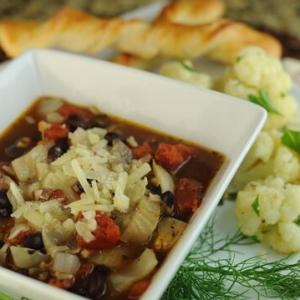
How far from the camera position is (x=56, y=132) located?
9.32 feet

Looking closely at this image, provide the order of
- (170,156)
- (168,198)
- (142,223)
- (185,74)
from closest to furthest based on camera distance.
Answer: (142,223) < (168,198) < (170,156) < (185,74)

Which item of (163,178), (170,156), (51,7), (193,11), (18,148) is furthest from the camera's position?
(51,7)

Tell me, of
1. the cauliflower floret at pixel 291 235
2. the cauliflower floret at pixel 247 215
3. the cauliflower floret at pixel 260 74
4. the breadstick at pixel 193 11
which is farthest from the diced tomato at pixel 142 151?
the breadstick at pixel 193 11

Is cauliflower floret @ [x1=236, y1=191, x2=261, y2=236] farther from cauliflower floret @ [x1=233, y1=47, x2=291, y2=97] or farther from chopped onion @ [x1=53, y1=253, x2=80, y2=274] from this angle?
chopped onion @ [x1=53, y1=253, x2=80, y2=274]

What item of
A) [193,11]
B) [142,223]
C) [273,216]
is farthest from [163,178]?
[193,11]

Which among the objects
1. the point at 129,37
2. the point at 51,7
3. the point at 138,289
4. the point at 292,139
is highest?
the point at 138,289

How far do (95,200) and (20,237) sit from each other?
1.02 ft

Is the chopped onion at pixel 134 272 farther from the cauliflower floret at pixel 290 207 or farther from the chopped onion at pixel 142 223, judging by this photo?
the cauliflower floret at pixel 290 207

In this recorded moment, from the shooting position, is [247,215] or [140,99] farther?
[140,99]

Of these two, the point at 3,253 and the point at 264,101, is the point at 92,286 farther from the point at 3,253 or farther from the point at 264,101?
the point at 264,101

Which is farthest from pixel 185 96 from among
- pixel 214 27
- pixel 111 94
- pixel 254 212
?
pixel 214 27

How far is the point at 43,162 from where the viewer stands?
2652 millimetres

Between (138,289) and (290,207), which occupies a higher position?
(138,289)

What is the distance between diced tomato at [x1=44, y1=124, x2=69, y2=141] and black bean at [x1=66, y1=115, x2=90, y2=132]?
33 mm
